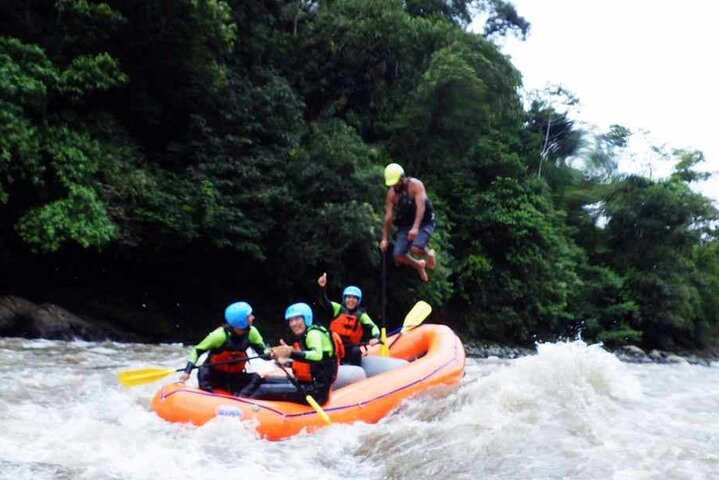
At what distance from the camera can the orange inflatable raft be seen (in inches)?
234

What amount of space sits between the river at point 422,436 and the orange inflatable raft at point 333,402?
10cm

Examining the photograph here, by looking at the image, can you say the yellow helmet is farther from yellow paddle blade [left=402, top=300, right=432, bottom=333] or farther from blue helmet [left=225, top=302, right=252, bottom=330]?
yellow paddle blade [left=402, top=300, right=432, bottom=333]

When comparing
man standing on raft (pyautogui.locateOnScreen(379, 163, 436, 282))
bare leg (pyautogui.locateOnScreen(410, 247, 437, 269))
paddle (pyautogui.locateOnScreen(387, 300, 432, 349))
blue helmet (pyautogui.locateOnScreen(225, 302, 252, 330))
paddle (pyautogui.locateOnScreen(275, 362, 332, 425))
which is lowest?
paddle (pyautogui.locateOnScreen(275, 362, 332, 425))

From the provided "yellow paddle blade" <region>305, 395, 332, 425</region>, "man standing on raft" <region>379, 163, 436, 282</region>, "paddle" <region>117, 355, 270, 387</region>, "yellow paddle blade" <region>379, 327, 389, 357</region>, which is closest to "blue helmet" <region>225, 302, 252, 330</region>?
"paddle" <region>117, 355, 270, 387</region>

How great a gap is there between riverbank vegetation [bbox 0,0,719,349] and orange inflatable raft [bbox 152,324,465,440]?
20.1ft

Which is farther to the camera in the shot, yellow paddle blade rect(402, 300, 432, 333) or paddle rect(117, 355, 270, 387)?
yellow paddle blade rect(402, 300, 432, 333)

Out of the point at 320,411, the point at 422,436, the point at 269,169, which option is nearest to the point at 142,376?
the point at 320,411

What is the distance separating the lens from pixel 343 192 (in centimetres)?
1527

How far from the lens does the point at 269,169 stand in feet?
50.3

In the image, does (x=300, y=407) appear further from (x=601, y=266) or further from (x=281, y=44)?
(x=601, y=266)

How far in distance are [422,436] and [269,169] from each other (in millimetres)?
10114

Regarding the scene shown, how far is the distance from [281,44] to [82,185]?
843 cm

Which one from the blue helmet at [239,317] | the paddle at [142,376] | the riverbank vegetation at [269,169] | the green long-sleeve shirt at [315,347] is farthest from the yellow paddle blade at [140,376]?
the riverbank vegetation at [269,169]

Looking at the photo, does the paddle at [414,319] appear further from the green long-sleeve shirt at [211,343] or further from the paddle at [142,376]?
the paddle at [142,376]
